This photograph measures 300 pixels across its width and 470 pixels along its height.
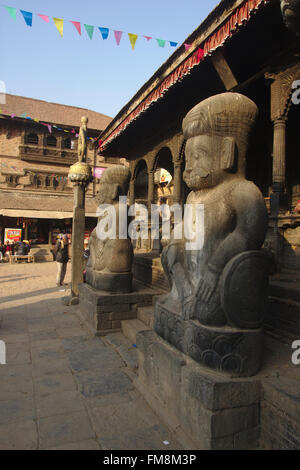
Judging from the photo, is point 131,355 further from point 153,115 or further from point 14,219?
point 14,219

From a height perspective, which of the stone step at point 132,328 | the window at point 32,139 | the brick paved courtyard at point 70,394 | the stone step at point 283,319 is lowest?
the brick paved courtyard at point 70,394

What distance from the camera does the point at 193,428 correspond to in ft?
6.63

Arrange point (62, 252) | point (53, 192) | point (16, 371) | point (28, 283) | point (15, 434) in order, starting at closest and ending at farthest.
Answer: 1. point (15, 434)
2. point (16, 371)
3. point (62, 252)
4. point (28, 283)
5. point (53, 192)

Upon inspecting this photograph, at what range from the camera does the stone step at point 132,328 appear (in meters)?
4.08

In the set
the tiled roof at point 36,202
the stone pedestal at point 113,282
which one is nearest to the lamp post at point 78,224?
the stone pedestal at point 113,282

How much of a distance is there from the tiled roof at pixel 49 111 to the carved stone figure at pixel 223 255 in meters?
20.9

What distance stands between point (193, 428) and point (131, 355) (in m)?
1.71

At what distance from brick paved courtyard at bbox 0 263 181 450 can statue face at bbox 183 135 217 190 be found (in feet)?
6.27

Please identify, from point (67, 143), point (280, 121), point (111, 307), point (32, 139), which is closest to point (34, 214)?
point (32, 139)

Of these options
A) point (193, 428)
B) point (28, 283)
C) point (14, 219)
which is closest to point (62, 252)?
point (28, 283)

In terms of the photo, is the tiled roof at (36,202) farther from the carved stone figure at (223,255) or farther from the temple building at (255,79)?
the carved stone figure at (223,255)

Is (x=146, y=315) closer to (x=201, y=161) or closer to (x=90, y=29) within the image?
(x=201, y=161)

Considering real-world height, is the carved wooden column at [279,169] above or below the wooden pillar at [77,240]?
above

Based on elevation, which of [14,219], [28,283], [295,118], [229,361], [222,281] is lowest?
[28,283]
